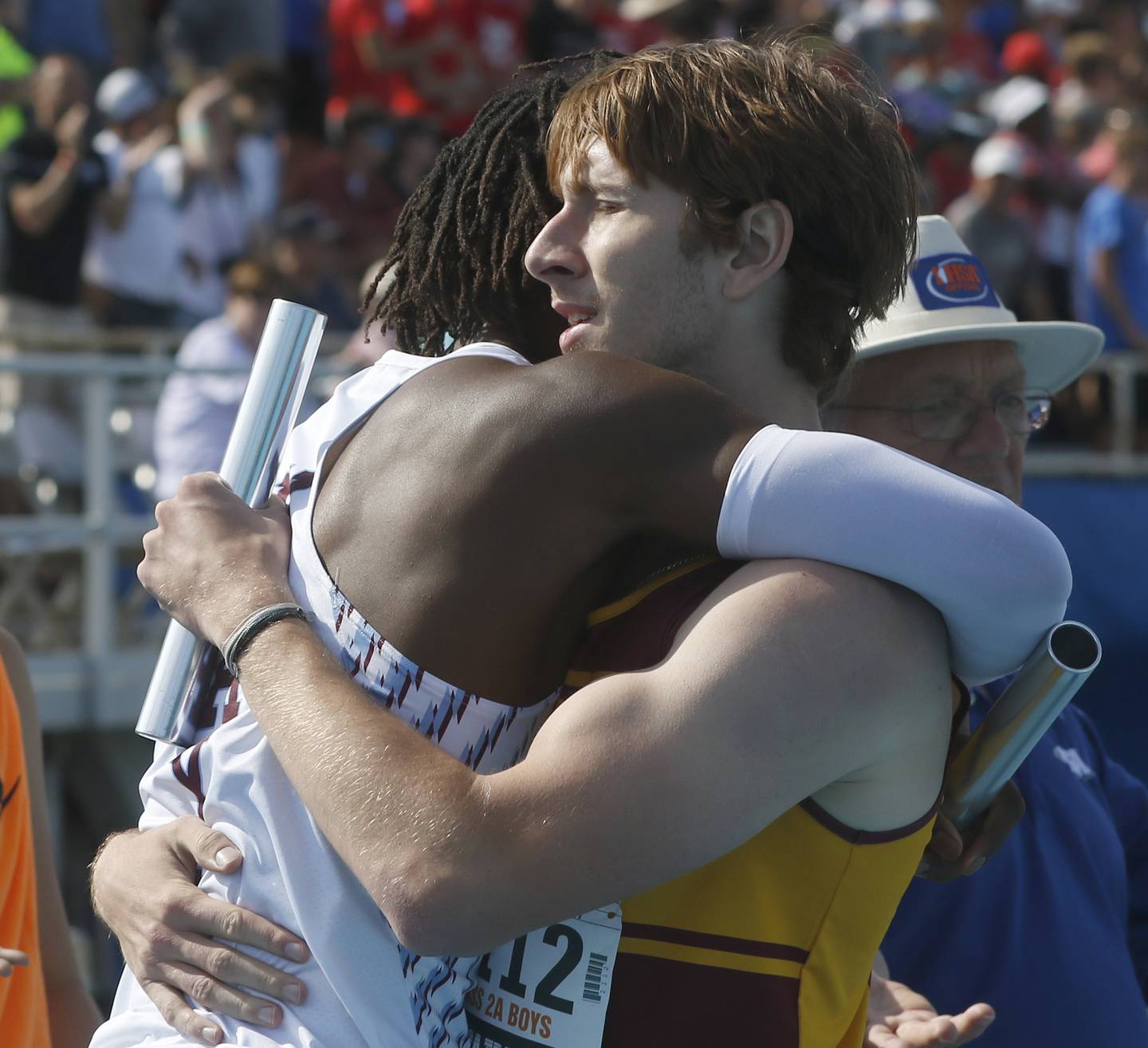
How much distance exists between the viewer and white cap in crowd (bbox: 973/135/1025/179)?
32.0ft

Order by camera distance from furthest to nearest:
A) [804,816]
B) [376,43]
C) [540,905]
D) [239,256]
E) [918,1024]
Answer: [376,43] < [239,256] < [918,1024] < [804,816] < [540,905]

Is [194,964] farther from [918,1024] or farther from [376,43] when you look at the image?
[376,43]

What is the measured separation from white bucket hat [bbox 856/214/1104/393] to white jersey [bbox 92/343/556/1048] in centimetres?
120

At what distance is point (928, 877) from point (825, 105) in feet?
3.30

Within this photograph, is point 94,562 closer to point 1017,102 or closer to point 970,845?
point 970,845

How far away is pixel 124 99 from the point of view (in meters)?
8.87

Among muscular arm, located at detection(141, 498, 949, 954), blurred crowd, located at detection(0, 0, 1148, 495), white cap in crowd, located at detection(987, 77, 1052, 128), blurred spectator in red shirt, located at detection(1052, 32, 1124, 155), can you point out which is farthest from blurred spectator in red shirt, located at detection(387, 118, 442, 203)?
muscular arm, located at detection(141, 498, 949, 954)

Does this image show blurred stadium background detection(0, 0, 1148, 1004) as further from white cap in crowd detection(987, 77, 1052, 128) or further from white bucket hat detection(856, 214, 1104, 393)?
white bucket hat detection(856, 214, 1104, 393)

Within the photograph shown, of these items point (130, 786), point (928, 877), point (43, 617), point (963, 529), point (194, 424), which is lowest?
point (130, 786)

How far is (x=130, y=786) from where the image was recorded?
6.95 meters

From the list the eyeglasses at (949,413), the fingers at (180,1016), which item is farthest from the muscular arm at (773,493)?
the eyeglasses at (949,413)

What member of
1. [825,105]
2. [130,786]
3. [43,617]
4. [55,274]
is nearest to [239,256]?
[55,274]

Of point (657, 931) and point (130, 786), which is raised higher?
point (657, 931)

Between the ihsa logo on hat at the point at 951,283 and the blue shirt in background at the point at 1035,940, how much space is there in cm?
82
